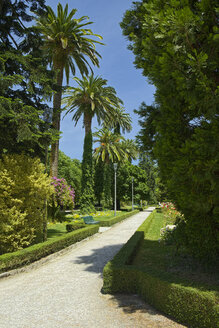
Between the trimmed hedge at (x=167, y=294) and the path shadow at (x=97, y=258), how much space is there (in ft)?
5.44

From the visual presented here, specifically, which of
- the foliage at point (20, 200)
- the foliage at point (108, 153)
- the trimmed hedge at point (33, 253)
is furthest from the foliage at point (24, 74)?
the foliage at point (108, 153)

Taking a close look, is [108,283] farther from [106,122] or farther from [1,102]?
[106,122]

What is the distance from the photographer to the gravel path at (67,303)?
4.45 metres

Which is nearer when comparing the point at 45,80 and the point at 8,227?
the point at 8,227

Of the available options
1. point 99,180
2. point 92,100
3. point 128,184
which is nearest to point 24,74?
point 92,100

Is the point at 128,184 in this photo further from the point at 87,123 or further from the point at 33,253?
the point at 33,253

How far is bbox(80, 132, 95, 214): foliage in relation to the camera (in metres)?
26.2

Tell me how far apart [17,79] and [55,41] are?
35.3 ft

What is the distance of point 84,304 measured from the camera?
5273 mm

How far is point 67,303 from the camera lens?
529cm

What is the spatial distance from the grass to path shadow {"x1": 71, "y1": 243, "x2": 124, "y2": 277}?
1.18 metres

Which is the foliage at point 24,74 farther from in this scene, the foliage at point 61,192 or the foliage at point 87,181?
the foliage at point 87,181

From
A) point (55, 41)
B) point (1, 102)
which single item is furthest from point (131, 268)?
point (55, 41)

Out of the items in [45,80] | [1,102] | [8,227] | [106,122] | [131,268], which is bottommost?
[131,268]
